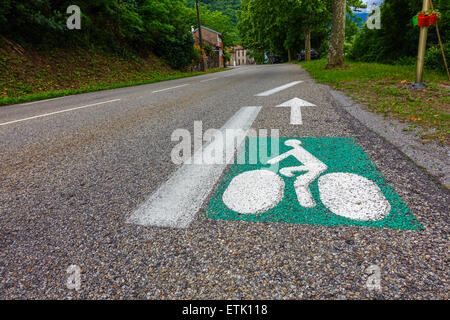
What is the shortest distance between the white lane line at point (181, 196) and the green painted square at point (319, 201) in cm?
10

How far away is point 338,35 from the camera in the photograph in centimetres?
1225

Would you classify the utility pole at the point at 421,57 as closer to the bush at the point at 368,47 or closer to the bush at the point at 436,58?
the bush at the point at 436,58

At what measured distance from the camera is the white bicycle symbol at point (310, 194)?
4.78ft

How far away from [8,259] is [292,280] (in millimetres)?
1365

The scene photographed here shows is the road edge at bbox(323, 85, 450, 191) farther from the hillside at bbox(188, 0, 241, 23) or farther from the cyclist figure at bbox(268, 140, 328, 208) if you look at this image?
the hillside at bbox(188, 0, 241, 23)

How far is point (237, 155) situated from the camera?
7.84 ft

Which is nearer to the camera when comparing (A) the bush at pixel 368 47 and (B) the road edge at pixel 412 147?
(B) the road edge at pixel 412 147

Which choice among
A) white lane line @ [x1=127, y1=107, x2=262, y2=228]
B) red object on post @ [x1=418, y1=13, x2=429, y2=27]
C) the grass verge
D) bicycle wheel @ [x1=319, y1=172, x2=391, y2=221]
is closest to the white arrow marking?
white lane line @ [x1=127, y1=107, x2=262, y2=228]

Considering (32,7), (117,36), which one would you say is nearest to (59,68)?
(32,7)

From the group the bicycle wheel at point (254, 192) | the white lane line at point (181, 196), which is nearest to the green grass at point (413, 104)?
the bicycle wheel at point (254, 192)

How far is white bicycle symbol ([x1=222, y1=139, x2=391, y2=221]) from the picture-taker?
1.46 metres

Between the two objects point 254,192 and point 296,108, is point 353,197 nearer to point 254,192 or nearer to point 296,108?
point 254,192
